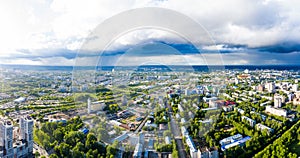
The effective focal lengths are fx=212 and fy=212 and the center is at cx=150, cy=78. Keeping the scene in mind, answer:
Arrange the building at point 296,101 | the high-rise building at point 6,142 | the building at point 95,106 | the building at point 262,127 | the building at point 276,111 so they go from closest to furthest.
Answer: the building at point 95,106, the high-rise building at point 6,142, the building at point 262,127, the building at point 276,111, the building at point 296,101

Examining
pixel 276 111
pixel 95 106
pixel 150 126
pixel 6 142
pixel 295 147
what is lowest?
pixel 295 147

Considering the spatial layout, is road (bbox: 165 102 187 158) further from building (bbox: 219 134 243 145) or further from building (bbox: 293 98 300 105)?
building (bbox: 293 98 300 105)

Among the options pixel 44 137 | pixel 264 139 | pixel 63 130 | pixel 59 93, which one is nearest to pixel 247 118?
pixel 264 139

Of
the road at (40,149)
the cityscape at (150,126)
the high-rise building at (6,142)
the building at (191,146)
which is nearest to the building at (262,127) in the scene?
the cityscape at (150,126)

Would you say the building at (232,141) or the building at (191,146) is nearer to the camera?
the building at (191,146)

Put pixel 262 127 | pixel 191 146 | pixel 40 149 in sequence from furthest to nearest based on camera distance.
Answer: pixel 262 127 → pixel 40 149 → pixel 191 146

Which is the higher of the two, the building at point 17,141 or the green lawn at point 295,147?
the building at point 17,141

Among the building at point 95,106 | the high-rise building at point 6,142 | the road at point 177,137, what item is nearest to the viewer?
the building at point 95,106

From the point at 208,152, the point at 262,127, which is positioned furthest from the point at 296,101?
the point at 208,152

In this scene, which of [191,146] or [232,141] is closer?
[191,146]

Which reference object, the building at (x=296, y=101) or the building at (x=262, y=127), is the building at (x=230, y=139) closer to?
the building at (x=262, y=127)

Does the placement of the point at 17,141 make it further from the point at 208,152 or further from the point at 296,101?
the point at 296,101
